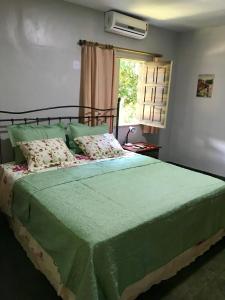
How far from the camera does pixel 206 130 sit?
14.4ft

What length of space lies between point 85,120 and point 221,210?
6.99 feet

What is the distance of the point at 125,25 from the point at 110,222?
114 inches

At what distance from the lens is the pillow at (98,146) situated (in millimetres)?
2953

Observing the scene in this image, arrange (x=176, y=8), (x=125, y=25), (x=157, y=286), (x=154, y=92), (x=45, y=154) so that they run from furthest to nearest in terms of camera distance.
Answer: (x=154, y=92) < (x=125, y=25) < (x=176, y=8) < (x=45, y=154) < (x=157, y=286)

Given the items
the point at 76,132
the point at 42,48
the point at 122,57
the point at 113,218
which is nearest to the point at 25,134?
the point at 76,132

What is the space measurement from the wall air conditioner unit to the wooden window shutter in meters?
0.58

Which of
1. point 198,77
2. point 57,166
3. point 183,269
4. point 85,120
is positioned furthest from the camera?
point 198,77

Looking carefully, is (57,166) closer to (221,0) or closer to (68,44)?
(68,44)

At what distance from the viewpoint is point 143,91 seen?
4367mm

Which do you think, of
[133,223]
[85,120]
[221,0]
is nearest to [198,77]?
[221,0]

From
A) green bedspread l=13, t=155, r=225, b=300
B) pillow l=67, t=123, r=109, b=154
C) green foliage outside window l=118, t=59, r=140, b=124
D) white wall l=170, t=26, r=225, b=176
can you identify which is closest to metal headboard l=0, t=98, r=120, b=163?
pillow l=67, t=123, r=109, b=154

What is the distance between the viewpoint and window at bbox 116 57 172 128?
4.08m

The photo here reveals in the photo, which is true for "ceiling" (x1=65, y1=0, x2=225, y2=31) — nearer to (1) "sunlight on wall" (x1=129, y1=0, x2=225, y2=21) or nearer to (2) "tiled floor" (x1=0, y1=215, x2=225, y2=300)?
(1) "sunlight on wall" (x1=129, y1=0, x2=225, y2=21)

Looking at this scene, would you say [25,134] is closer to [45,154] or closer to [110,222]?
[45,154]
